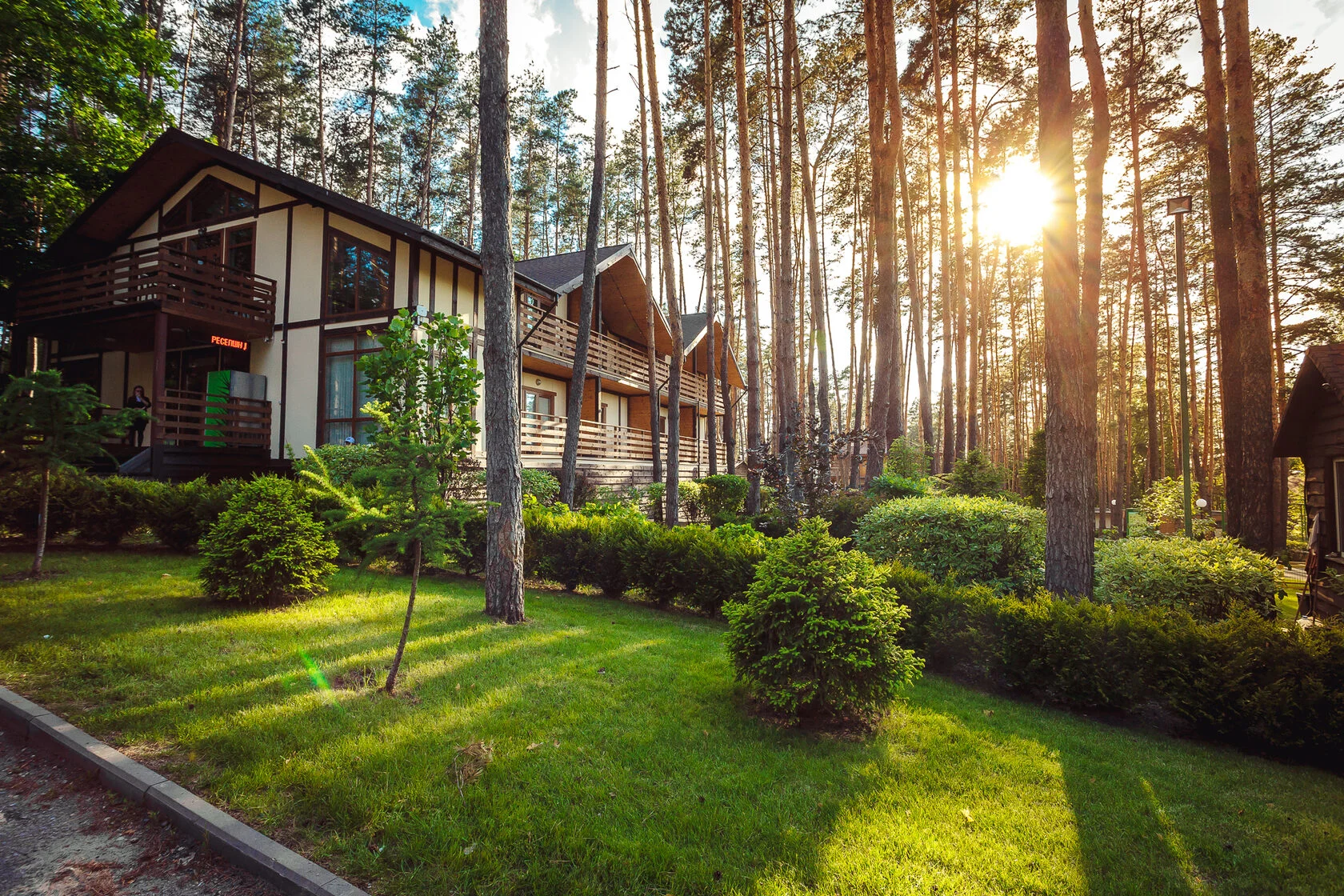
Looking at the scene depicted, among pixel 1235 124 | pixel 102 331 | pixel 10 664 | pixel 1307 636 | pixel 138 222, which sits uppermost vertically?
pixel 138 222

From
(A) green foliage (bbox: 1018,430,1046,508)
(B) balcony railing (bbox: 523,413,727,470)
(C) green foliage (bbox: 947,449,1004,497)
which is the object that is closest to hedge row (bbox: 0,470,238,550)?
(B) balcony railing (bbox: 523,413,727,470)

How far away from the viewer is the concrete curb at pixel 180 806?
2.57 m

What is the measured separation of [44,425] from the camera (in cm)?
679

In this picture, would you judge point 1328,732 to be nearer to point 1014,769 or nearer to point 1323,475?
point 1014,769

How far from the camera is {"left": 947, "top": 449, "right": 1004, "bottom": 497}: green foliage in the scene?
1467 centimetres

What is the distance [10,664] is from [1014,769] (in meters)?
7.90

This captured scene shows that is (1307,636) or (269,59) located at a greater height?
(269,59)

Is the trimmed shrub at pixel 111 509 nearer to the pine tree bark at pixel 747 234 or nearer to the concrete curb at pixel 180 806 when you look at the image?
the concrete curb at pixel 180 806

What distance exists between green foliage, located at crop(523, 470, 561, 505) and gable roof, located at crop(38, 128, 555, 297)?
5192mm

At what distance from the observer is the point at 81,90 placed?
52.3ft

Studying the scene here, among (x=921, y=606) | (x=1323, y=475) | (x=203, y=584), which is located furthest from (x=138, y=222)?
(x=1323, y=475)

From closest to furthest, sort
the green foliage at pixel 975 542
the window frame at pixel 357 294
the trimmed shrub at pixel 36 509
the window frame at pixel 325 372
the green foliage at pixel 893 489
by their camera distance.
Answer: the green foliage at pixel 975 542, the trimmed shrub at pixel 36 509, the green foliage at pixel 893 489, the window frame at pixel 325 372, the window frame at pixel 357 294

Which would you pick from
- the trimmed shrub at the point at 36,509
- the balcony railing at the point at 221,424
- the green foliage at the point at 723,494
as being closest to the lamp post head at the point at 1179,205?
the green foliage at the point at 723,494

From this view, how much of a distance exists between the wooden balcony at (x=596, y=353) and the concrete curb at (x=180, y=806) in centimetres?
1180
